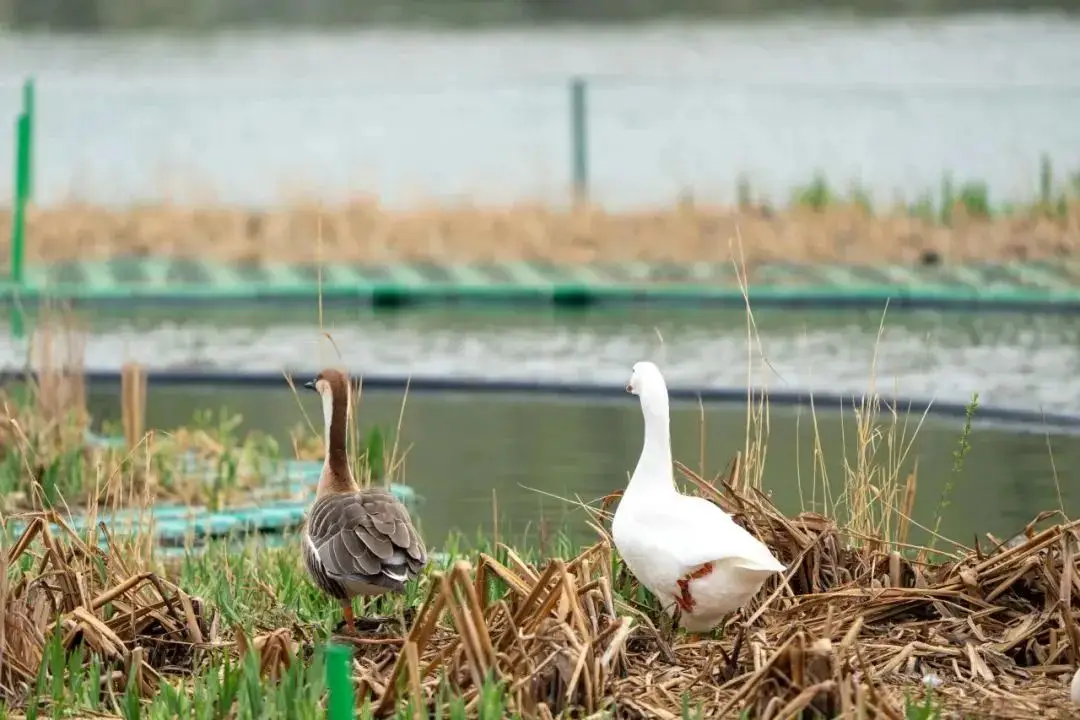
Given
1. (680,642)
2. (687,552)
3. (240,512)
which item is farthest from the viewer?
(240,512)

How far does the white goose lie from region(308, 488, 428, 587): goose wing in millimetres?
586

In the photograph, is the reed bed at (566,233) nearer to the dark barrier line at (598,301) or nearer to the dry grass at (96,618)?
the dark barrier line at (598,301)

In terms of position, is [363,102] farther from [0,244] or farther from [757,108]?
[0,244]

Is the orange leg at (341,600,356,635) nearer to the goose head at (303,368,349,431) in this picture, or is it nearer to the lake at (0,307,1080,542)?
the goose head at (303,368,349,431)

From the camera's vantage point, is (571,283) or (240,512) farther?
(571,283)

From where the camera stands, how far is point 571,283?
18484 mm

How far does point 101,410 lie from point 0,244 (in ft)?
26.3

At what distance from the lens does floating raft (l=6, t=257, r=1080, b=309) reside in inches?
683

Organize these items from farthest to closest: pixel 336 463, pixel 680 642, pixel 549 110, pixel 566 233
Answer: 1. pixel 549 110
2. pixel 566 233
3. pixel 336 463
4. pixel 680 642

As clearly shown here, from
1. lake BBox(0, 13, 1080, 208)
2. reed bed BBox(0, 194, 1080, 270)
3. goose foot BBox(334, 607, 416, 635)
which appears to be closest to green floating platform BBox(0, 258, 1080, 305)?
reed bed BBox(0, 194, 1080, 270)

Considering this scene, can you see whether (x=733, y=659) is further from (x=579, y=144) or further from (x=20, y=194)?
(x=579, y=144)

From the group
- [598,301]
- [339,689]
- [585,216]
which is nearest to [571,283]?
[598,301]

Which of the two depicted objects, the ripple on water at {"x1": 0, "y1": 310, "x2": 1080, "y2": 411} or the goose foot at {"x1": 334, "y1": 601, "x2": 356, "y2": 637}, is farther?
the ripple on water at {"x1": 0, "y1": 310, "x2": 1080, "y2": 411}

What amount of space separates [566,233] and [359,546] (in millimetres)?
15151
